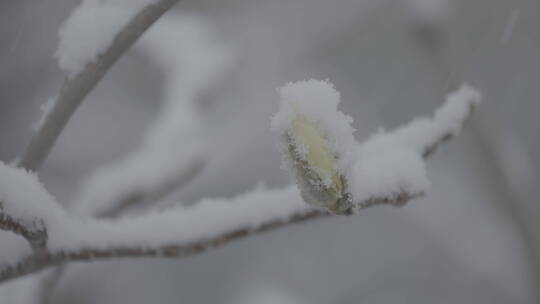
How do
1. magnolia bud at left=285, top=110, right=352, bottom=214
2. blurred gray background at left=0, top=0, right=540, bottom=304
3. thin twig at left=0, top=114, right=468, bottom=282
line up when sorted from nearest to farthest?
magnolia bud at left=285, top=110, right=352, bottom=214
thin twig at left=0, top=114, right=468, bottom=282
blurred gray background at left=0, top=0, right=540, bottom=304

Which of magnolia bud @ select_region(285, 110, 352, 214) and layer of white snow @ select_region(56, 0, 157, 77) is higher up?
layer of white snow @ select_region(56, 0, 157, 77)

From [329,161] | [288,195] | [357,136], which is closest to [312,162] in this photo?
[329,161]

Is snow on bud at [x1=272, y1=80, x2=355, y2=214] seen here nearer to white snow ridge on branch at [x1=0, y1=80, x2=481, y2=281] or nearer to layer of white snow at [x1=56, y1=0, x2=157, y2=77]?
white snow ridge on branch at [x1=0, y1=80, x2=481, y2=281]

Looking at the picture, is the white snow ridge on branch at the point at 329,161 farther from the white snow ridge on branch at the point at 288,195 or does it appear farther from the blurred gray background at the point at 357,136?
the blurred gray background at the point at 357,136

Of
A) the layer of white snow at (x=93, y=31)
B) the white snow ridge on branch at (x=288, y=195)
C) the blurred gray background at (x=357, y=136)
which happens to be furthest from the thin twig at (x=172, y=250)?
the blurred gray background at (x=357, y=136)

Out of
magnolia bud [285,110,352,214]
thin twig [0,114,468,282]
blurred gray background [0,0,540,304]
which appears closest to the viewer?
magnolia bud [285,110,352,214]

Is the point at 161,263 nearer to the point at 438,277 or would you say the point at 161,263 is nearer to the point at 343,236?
the point at 343,236

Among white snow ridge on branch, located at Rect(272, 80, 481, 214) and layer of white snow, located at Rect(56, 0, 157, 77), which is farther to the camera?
layer of white snow, located at Rect(56, 0, 157, 77)

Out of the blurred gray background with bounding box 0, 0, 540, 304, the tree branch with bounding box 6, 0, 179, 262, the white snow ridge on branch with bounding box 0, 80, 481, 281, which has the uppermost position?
the blurred gray background with bounding box 0, 0, 540, 304

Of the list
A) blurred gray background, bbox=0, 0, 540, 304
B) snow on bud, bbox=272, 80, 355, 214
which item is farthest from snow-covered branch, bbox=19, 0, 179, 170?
blurred gray background, bbox=0, 0, 540, 304
